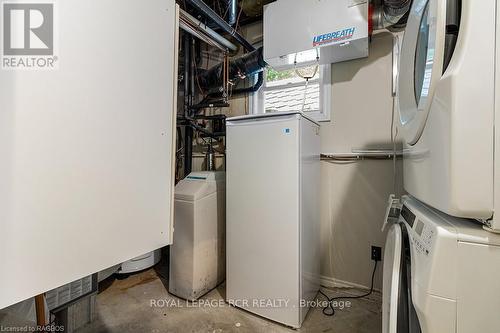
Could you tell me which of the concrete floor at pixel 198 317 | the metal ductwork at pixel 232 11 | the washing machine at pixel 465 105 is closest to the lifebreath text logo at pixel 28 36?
the washing machine at pixel 465 105

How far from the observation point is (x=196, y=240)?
189 centimetres

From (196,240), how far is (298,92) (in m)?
1.65

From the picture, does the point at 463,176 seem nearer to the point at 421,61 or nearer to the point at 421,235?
the point at 421,235

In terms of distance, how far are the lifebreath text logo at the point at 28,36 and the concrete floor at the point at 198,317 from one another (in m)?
1.65

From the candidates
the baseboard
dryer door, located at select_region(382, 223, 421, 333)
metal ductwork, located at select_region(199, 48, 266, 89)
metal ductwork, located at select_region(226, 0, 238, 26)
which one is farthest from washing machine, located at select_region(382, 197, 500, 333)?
metal ductwork, located at select_region(226, 0, 238, 26)

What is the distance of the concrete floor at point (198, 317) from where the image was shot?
1.56 meters

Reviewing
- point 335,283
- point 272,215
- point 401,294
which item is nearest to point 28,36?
point 401,294

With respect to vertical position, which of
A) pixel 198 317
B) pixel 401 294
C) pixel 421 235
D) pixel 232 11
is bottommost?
pixel 198 317

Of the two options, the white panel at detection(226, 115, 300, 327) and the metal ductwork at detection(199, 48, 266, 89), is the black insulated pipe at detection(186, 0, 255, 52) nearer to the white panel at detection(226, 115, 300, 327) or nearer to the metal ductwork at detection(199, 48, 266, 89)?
the metal ductwork at detection(199, 48, 266, 89)

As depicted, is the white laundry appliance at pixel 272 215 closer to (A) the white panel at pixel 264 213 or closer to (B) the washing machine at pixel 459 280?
(A) the white panel at pixel 264 213

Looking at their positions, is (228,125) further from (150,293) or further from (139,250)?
(150,293)

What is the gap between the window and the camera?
6.89ft

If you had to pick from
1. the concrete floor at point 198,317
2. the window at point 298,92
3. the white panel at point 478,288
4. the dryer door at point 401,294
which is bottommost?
the concrete floor at point 198,317

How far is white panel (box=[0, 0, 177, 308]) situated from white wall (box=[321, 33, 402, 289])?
159 cm
